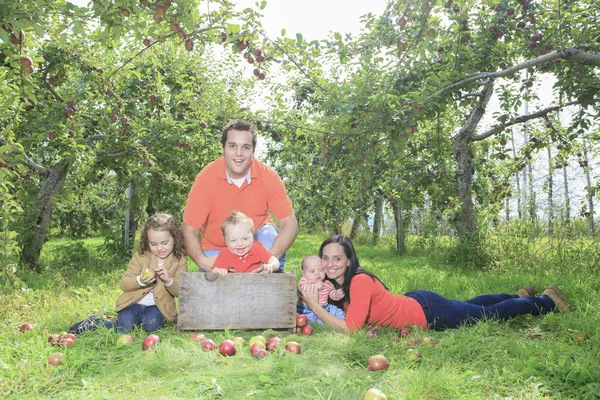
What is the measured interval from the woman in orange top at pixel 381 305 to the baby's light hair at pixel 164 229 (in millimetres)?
1027

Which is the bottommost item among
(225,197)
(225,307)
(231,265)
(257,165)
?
(225,307)

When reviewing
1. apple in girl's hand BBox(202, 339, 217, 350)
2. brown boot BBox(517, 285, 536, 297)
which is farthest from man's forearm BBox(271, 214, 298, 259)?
brown boot BBox(517, 285, 536, 297)

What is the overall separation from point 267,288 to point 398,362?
1072 millimetres

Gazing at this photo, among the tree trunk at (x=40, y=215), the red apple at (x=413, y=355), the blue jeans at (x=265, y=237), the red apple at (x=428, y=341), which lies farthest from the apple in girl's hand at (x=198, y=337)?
the tree trunk at (x=40, y=215)

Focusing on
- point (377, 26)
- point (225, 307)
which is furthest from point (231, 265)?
point (377, 26)

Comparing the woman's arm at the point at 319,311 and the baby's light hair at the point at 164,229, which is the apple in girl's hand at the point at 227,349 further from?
the baby's light hair at the point at 164,229

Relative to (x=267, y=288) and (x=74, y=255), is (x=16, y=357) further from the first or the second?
(x=74, y=255)

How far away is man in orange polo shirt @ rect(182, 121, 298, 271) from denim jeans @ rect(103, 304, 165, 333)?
0.50m

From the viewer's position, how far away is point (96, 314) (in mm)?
4078

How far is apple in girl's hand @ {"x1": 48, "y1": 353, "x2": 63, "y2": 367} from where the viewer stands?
2770 mm

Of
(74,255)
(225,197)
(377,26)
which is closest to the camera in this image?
(225,197)

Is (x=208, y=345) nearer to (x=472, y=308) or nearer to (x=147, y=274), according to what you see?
(x=147, y=274)

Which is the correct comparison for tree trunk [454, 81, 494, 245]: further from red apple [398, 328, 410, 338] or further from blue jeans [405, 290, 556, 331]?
red apple [398, 328, 410, 338]

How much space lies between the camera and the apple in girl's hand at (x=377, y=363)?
2.73 metres
